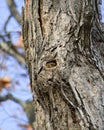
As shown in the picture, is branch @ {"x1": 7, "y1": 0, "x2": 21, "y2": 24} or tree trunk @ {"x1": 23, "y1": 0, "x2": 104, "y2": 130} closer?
tree trunk @ {"x1": 23, "y1": 0, "x2": 104, "y2": 130}

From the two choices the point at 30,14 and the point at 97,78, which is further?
the point at 30,14

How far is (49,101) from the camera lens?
48.8 inches

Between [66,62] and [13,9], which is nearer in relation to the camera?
[66,62]

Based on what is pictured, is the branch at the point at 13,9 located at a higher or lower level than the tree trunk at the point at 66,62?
higher

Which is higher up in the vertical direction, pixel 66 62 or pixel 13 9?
pixel 13 9

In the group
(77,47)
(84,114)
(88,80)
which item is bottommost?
(84,114)

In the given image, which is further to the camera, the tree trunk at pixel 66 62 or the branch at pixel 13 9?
the branch at pixel 13 9

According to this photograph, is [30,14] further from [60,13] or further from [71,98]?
[71,98]

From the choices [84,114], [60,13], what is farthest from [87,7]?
[84,114]

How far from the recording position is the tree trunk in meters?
1.20

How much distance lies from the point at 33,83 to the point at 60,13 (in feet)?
0.90

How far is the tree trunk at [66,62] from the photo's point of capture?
1.20 metres

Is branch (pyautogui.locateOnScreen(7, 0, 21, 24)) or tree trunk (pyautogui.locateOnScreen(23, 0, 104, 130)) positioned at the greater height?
branch (pyautogui.locateOnScreen(7, 0, 21, 24))

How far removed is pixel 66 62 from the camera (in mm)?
1243
